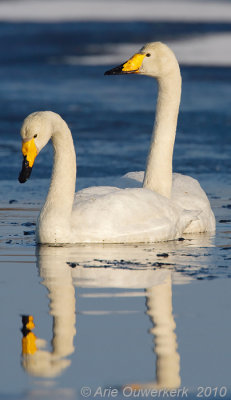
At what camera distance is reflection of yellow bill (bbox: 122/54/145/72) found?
1104cm

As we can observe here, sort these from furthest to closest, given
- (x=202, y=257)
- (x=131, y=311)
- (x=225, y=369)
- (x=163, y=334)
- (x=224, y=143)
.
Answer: (x=224, y=143) → (x=202, y=257) → (x=131, y=311) → (x=163, y=334) → (x=225, y=369)

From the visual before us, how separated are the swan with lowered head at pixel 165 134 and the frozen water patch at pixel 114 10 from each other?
2098 cm

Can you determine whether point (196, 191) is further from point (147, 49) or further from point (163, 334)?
point (163, 334)

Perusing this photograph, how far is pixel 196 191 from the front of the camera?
36.8ft

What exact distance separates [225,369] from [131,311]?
125 cm

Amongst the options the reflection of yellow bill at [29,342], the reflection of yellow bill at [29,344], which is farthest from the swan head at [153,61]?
the reflection of yellow bill at [29,344]

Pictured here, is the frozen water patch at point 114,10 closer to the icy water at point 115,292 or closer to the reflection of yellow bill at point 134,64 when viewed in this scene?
the icy water at point 115,292

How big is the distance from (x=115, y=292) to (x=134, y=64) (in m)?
3.95

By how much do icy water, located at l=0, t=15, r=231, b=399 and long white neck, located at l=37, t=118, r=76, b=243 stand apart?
0.66ft

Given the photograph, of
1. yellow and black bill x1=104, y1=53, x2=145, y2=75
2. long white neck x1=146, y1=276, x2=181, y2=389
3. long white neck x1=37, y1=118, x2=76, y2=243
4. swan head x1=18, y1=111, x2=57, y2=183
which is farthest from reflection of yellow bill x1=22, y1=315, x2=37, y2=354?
yellow and black bill x1=104, y1=53, x2=145, y2=75

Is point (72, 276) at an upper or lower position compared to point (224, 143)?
lower

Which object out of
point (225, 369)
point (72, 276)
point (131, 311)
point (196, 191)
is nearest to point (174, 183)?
point (196, 191)

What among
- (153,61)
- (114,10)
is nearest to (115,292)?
(153,61)

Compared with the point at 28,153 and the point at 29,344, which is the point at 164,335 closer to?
the point at 29,344
